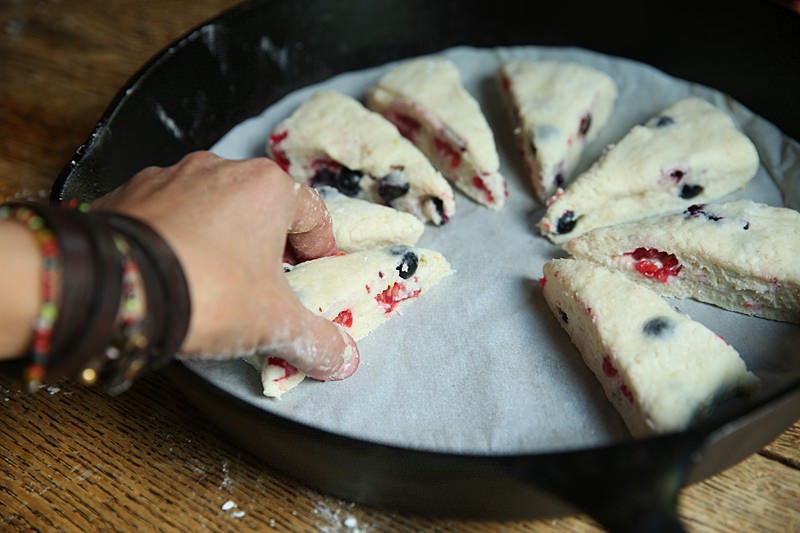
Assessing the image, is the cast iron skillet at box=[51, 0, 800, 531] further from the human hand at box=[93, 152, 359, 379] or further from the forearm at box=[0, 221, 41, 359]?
the forearm at box=[0, 221, 41, 359]

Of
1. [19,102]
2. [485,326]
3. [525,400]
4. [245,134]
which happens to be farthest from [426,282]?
[19,102]

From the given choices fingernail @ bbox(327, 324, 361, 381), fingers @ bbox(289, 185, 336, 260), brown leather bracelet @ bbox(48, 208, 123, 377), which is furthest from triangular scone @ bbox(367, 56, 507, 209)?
brown leather bracelet @ bbox(48, 208, 123, 377)

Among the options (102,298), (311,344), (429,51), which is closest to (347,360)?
(311,344)

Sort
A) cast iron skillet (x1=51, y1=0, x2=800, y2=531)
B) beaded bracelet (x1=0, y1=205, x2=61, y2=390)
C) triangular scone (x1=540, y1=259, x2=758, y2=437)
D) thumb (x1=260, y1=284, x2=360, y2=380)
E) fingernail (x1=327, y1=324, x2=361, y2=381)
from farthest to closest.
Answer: fingernail (x1=327, y1=324, x2=361, y2=381) → triangular scone (x1=540, y1=259, x2=758, y2=437) → thumb (x1=260, y1=284, x2=360, y2=380) → cast iron skillet (x1=51, y1=0, x2=800, y2=531) → beaded bracelet (x1=0, y1=205, x2=61, y2=390)

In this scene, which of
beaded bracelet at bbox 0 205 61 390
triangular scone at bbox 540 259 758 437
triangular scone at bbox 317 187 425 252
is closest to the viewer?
beaded bracelet at bbox 0 205 61 390

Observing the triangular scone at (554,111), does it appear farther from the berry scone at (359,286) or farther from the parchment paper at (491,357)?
the berry scone at (359,286)

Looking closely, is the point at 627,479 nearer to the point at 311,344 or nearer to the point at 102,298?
the point at 311,344

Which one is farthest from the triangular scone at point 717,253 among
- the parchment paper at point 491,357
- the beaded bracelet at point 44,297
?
the beaded bracelet at point 44,297
